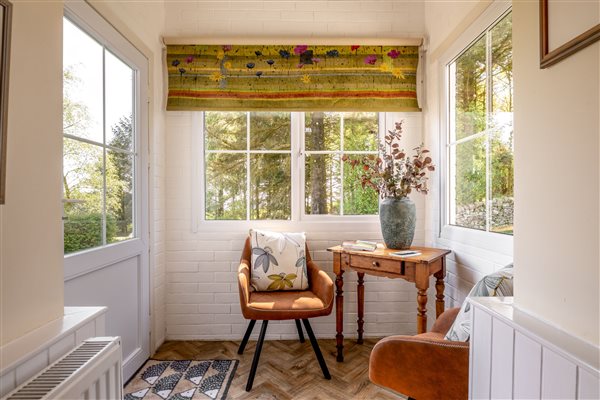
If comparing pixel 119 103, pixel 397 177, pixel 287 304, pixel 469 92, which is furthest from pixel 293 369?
pixel 469 92

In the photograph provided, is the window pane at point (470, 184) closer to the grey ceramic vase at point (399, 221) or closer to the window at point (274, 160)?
the grey ceramic vase at point (399, 221)

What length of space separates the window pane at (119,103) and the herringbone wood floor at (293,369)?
1.51m

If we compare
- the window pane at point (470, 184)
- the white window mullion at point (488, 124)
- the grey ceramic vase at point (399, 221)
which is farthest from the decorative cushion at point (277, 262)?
the white window mullion at point (488, 124)

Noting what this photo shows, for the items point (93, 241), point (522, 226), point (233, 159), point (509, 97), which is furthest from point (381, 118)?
point (93, 241)

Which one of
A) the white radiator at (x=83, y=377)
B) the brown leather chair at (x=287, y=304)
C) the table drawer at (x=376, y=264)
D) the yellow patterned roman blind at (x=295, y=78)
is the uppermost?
the yellow patterned roman blind at (x=295, y=78)

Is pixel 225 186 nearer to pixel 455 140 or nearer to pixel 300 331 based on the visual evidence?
pixel 300 331

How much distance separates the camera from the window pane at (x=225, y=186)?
2.55 meters

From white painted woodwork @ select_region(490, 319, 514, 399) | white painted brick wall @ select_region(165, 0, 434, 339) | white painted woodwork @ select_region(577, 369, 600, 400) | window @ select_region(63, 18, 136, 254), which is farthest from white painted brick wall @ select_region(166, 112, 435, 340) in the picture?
white painted woodwork @ select_region(577, 369, 600, 400)

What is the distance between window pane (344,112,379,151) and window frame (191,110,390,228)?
0.21 feet

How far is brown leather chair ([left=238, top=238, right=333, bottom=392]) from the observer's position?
185 cm

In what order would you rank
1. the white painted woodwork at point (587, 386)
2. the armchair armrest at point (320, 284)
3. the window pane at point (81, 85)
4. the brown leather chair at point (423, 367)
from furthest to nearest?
the armchair armrest at point (320, 284), the window pane at point (81, 85), the brown leather chair at point (423, 367), the white painted woodwork at point (587, 386)

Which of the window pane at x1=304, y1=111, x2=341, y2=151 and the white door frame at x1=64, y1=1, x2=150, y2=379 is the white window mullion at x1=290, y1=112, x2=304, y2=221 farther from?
the white door frame at x1=64, y1=1, x2=150, y2=379

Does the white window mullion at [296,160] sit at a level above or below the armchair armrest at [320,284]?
above

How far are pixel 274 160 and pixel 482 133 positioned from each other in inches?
57.5
